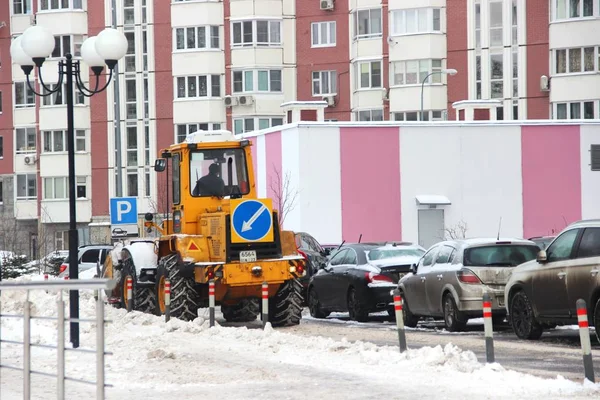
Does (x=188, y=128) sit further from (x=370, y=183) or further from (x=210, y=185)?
(x=210, y=185)

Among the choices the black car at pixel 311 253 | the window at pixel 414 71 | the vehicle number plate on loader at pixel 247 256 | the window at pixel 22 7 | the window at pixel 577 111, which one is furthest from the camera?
the window at pixel 22 7

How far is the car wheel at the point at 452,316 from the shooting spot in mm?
21953

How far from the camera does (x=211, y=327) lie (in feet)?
70.8

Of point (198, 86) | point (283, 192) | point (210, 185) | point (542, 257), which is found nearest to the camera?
point (542, 257)

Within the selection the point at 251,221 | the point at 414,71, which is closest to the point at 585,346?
the point at 251,221

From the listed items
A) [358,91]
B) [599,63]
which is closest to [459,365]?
[599,63]

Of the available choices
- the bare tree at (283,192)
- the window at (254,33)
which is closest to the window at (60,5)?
the window at (254,33)

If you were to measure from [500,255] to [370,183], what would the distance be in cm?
2995

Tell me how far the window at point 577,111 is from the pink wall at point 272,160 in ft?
58.4

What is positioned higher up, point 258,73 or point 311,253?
point 258,73

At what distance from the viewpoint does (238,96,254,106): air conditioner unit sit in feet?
239

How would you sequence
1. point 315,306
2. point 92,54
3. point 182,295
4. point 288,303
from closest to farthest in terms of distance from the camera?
1. point 92,54
2. point 182,295
3. point 288,303
4. point 315,306

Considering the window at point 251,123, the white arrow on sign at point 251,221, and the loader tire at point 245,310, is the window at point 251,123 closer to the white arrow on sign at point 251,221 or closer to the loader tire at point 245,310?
the loader tire at point 245,310

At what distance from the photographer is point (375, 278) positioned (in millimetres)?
25812
